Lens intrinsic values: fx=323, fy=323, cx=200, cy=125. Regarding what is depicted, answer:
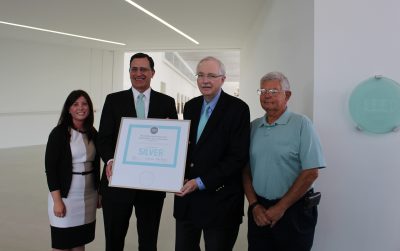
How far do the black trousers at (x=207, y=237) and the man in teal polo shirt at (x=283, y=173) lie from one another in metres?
0.17

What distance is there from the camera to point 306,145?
1685mm

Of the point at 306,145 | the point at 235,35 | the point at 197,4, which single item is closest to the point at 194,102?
the point at 306,145

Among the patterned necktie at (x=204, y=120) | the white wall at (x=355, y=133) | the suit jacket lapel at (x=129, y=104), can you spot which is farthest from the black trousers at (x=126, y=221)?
the white wall at (x=355, y=133)

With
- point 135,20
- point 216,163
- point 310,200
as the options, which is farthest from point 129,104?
point 135,20

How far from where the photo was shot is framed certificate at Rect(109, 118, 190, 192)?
1803 mm

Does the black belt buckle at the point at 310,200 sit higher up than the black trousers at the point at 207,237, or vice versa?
the black belt buckle at the point at 310,200

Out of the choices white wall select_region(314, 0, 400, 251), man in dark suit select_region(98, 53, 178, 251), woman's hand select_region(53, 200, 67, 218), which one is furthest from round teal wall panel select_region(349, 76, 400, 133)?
woman's hand select_region(53, 200, 67, 218)

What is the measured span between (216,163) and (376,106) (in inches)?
43.7

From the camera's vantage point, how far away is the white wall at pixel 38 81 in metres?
8.92

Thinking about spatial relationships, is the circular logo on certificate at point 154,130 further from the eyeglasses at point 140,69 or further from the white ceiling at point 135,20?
the white ceiling at point 135,20

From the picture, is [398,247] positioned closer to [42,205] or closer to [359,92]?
[359,92]

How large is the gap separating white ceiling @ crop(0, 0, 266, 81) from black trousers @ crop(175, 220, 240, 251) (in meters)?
4.38

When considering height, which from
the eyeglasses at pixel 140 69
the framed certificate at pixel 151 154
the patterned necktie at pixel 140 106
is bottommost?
the framed certificate at pixel 151 154

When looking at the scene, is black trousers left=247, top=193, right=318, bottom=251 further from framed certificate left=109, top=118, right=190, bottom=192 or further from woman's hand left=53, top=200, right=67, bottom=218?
woman's hand left=53, top=200, right=67, bottom=218
